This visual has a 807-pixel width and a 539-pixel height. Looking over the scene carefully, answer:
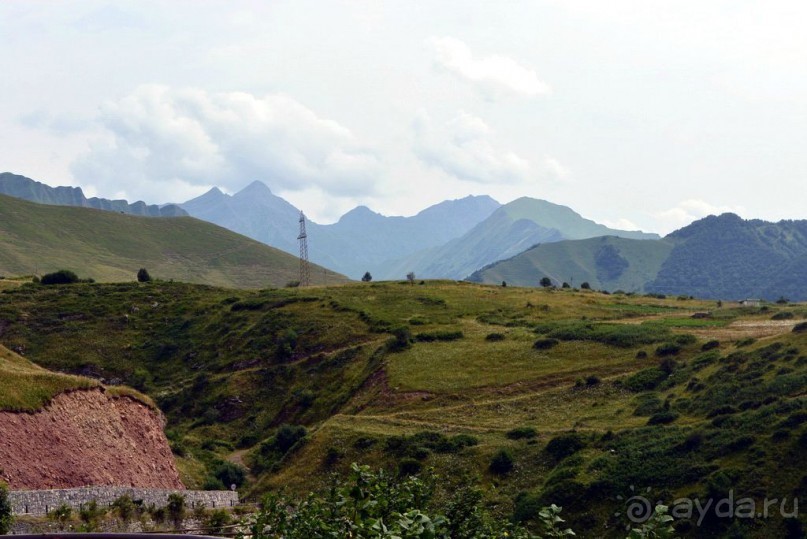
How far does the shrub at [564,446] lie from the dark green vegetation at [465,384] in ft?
0.61

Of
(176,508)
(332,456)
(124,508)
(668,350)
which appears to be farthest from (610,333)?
(124,508)

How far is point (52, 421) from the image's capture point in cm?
5588

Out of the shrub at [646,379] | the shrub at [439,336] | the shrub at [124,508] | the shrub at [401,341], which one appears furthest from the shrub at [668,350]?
the shrub at [124,508]

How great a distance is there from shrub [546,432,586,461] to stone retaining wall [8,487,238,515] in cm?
2501

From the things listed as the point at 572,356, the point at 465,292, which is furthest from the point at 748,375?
the point at 465,292

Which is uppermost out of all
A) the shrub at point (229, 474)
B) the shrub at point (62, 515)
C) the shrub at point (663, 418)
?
the shrub at point (663, 418)

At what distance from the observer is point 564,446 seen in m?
65.6

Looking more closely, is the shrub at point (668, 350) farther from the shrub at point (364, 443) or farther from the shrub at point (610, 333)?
the shrub at point (364, 443)

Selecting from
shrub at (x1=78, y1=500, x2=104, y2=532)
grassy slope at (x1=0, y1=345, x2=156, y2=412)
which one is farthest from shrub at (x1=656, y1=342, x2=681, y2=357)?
shrub at (x1=78, y1=500, x2=104, y2=532)

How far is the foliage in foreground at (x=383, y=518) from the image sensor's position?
52.0ft

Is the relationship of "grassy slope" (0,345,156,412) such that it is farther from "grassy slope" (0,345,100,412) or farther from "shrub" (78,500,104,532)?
"shrub" (78,500,104,532)

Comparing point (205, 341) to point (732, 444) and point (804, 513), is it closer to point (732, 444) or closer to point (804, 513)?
point (732, 444)

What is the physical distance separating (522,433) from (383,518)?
5334 cm

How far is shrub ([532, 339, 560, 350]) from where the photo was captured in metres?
95.4
